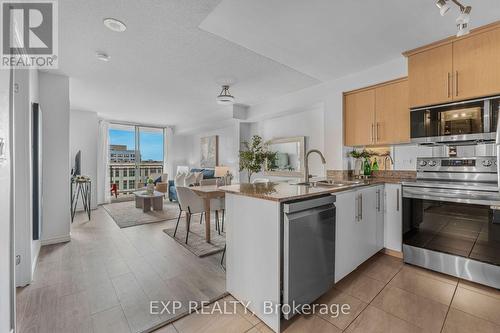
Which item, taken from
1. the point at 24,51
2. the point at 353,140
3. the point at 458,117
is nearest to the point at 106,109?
the point at 24,51

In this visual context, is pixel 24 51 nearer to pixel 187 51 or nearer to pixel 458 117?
pixel 187 51

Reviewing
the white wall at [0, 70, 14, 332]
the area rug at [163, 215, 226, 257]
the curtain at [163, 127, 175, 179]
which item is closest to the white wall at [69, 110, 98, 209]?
the curtain at [163, 127, 175, 179]

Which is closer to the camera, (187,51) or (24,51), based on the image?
(24,51)

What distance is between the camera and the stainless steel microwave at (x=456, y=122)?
2.07 metres

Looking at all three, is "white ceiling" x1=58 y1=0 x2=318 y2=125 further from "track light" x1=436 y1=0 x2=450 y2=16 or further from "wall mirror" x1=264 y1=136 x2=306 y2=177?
"track light" x1=436 y1=0 x2=450 y2=16

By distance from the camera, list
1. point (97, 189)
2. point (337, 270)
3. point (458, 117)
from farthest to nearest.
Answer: point (97, 189)
point (458, 117)
point (337, 270)

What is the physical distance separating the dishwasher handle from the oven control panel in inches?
58.0

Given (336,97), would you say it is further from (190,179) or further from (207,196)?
(190,179)

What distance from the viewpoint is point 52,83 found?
3180 mm

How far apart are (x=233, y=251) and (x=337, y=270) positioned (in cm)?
93

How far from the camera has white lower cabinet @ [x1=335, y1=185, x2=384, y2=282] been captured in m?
2.00

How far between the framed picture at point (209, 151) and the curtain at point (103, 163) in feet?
8.63

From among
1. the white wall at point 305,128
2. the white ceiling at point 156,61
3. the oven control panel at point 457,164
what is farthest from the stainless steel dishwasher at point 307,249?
the white wall at point 305,128

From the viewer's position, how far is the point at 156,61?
278cm
